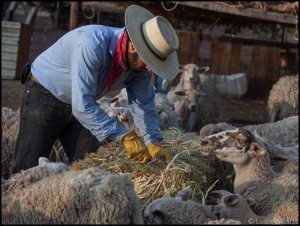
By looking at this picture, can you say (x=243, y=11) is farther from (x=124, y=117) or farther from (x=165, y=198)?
(x=165, y=198)

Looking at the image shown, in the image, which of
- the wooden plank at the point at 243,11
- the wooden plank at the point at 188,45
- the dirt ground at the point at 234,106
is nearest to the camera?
the wooden plank at the point at 243,11

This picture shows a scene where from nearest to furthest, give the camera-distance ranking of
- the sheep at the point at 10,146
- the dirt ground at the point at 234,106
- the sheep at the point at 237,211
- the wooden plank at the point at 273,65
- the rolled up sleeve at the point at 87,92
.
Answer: the sheep at the point at 237,211 < the rolled up sleeve at the point at 87,92 < the sheep at the point at 10,146 < the dirt ground at the point at 234,106 < the wooden plank at the point at 273,65

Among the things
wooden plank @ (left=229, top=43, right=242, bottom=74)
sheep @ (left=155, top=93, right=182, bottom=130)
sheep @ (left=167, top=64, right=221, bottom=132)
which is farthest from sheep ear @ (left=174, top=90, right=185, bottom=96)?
wooden plank @ (left=229, top=43, right=242, bottom=74)

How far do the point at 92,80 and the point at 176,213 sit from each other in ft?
3.94

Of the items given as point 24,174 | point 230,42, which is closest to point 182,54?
point 230,42

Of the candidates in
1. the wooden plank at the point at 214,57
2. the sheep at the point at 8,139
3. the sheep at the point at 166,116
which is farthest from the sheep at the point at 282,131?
the wooden plank at the point at 214,57

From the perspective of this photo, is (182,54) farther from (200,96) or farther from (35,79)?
(35,79)

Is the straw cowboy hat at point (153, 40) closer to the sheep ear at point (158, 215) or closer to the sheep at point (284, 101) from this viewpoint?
the sheep ear at point (158, 215)

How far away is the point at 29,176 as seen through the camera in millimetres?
3842

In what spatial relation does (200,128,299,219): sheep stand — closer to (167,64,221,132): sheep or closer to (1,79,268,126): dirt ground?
(167,64,221,132): sheep

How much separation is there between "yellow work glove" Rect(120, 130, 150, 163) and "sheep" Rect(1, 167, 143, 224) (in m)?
1.22

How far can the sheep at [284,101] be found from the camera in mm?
11570

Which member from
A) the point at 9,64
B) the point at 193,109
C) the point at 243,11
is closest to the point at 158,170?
the point at 193,109

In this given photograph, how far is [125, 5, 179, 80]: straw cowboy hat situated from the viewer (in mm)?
4613
